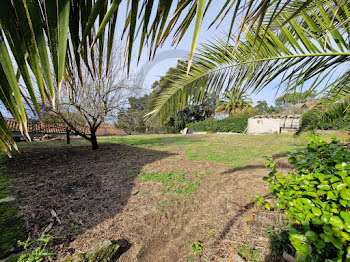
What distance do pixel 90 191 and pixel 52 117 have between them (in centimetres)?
418

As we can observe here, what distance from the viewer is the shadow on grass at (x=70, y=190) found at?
2.15 metres

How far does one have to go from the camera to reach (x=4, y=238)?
5.89ft

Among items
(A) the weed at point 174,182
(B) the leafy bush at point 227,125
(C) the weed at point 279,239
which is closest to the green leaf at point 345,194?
(C) the weed at point 279,239

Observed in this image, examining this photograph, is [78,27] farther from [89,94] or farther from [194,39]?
[89,94]

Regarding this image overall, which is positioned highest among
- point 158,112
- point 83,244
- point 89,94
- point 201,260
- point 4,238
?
point 89,94

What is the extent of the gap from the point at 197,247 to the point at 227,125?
19.2 metres

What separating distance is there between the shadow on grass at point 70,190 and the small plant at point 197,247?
4.44 feet

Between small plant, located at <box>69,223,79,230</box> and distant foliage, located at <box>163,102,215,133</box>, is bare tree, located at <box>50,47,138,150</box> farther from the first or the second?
distant foliage, located at <box>163,102,215,133</box>

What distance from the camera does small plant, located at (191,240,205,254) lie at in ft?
5.83

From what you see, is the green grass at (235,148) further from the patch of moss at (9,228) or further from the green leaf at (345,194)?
the patch of moss at (9,228)

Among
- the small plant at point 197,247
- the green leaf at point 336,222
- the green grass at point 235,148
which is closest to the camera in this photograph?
the green leaf at point 336,222

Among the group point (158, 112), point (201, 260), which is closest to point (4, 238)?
point (201, 260)

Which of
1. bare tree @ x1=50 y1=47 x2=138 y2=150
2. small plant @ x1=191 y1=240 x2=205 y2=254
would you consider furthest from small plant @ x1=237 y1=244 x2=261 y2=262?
bare tree @ x1=50 y1=47 x2=138 y2=150

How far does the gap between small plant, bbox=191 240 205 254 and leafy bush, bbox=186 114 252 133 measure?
18471mm
